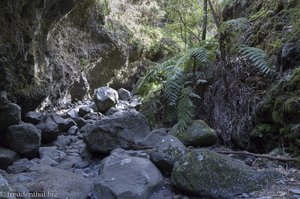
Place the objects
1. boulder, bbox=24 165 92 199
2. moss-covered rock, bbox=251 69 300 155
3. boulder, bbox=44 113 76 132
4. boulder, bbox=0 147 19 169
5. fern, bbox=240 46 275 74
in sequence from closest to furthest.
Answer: boulder, bbox=24 165 92 199 < moss-covered rock, bbox=251 69 300 155 < fern, bbox=240 46 275 74 < boulder, bbox=0 147 19 169 < boulder, bbox=44 113 76 132

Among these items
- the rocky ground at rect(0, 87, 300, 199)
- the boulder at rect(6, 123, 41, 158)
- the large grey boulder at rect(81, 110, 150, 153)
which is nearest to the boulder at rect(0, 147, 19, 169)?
the rocky ground at rect(0, 87, 300, 199)

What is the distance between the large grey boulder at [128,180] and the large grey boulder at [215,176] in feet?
0.65

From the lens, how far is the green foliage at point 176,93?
12.9 feet

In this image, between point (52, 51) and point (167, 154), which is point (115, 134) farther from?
point (52, 51)

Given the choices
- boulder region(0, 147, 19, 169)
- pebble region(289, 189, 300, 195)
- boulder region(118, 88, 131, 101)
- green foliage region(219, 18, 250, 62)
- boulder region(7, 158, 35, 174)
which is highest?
green foliage region(219, 18, 250, 62)

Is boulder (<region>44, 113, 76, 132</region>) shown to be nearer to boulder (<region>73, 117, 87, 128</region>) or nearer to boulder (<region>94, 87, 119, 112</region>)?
boulder (<region>73, 117, 87, 128</region>)

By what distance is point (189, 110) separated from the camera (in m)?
3.76

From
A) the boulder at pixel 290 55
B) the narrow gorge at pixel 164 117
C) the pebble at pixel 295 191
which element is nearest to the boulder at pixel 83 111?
the narrow gorge at pixel 164 117

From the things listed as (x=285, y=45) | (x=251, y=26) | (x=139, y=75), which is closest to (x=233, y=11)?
(x=251, y=26)

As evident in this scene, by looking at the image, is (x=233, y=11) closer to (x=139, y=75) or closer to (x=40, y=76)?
(x=40, y=76)

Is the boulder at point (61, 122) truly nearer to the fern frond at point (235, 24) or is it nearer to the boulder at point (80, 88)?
the boulder at point (80, 88)

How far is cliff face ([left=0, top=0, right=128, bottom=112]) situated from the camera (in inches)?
180

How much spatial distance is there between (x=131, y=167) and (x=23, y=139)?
1.95 meters

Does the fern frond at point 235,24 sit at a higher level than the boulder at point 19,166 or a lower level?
higher
